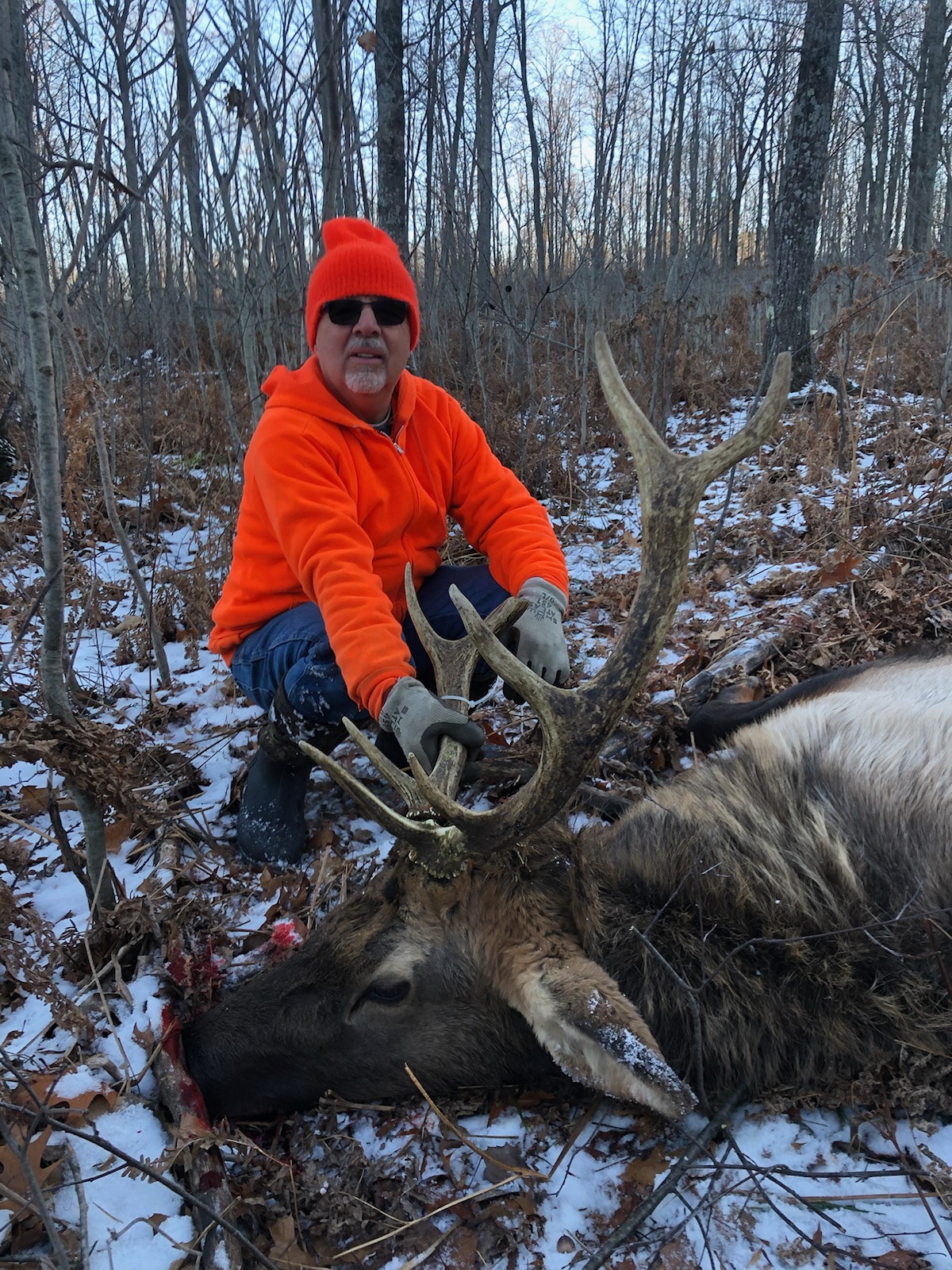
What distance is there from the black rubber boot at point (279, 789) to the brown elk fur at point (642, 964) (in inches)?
32.0

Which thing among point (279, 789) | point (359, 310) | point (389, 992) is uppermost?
point (359, 310)

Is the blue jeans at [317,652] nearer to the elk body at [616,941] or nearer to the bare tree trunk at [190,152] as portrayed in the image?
the elk body at [616,941]

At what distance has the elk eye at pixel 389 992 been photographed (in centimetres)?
230

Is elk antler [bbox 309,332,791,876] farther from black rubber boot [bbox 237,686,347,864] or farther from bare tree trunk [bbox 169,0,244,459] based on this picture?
bare tree trunk [bbox 169,0,244,459]

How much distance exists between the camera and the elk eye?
7.54 ft

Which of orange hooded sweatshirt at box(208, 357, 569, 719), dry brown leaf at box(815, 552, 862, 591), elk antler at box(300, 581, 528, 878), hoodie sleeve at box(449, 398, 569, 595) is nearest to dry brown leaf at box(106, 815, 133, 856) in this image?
orange hooded sweatshirt at box(208, 357, 569, 719)

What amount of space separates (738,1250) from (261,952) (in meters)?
1.63

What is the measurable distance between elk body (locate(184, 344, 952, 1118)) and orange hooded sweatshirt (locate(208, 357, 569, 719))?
66cm

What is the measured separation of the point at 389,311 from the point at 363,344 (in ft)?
0.71

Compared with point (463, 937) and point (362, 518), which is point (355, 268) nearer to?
point (362, 518)

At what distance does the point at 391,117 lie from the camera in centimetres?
524

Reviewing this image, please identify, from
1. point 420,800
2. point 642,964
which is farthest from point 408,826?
point 642,964

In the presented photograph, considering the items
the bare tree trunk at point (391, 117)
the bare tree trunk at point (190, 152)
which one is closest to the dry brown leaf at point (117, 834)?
the bare tree trunk at point (190, 152)

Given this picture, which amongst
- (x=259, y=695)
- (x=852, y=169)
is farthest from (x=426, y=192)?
(x=852, y=169)
